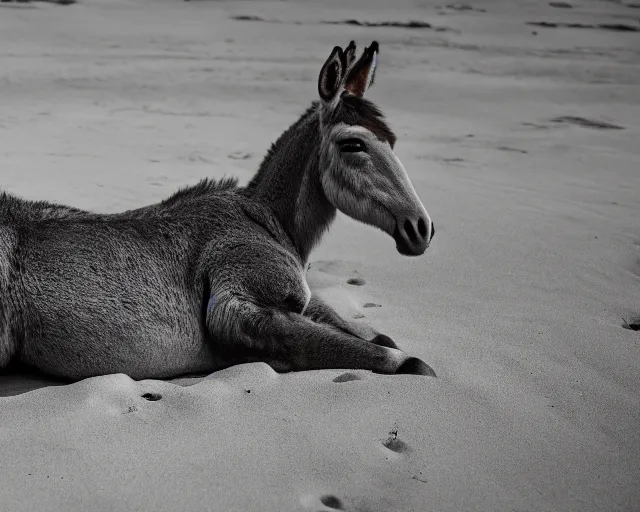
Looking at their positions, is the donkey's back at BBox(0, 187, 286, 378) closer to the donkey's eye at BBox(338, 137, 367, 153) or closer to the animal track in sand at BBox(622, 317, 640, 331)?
the donkey's eye at BBox(338, 137, 367, 153)

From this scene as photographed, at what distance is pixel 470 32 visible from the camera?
707 inches

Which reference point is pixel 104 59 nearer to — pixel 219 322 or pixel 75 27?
pixel 75 27

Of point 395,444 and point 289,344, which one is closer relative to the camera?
point 395,444

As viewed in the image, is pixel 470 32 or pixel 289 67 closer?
pixel 289 67

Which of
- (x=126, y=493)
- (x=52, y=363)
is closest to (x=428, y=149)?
(x=52, y=363)

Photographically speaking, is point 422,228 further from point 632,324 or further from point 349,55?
point 632,324

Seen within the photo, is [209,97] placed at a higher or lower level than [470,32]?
lower

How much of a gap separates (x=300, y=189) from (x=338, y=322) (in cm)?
90

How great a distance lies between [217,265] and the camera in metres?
4.68

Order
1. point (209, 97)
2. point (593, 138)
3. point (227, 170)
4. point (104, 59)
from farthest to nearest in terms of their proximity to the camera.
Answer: point (104, 59), point (209, 97), point (593, 138), point (227, 170)

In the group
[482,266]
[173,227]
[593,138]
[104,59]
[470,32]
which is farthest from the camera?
[470,32]

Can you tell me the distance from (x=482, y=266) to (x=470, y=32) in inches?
491

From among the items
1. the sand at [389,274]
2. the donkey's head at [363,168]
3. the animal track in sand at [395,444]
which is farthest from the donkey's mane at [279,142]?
the animal track in sand at [395,444]

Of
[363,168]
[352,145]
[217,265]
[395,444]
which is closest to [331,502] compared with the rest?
[395,444]
